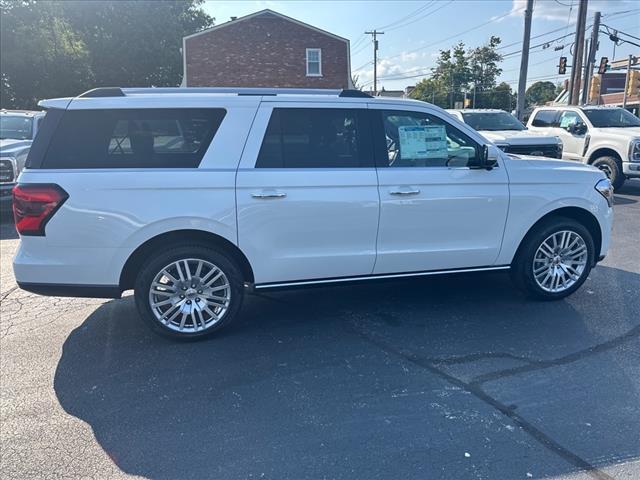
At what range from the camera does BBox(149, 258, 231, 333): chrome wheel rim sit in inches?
159

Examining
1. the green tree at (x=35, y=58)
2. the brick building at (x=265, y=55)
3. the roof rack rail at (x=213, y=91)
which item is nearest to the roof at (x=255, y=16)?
the brick building at (x=265, y=55)

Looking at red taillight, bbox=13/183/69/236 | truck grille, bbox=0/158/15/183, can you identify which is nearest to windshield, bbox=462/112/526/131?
truck grille, bbox=0/158/15/183

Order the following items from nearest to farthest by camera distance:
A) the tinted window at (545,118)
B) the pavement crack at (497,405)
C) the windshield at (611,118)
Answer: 1. the pavement crack at (497,405)
2. the windshield at (611,118)
3. the tinted window at (545,118)

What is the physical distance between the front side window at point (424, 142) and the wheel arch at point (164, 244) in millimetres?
1566

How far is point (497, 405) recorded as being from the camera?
10.5 ft

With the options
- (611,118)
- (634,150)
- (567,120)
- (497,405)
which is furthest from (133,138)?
(611,118)

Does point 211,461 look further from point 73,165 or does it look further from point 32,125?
point 32,125

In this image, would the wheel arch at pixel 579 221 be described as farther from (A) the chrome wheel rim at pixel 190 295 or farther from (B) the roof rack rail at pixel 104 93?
(B) the roof rack rail at pixel 104 93

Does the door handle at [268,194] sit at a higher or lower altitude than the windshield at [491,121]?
lower

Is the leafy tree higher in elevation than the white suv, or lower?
higher

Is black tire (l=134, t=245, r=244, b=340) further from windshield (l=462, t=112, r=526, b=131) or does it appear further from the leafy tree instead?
the leafy tree

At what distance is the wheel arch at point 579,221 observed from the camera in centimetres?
482

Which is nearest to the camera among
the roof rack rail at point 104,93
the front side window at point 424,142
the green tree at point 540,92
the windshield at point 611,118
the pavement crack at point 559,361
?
the pavement crack at point 559,361

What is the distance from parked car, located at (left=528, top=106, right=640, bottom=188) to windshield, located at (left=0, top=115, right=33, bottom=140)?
11441 mm
